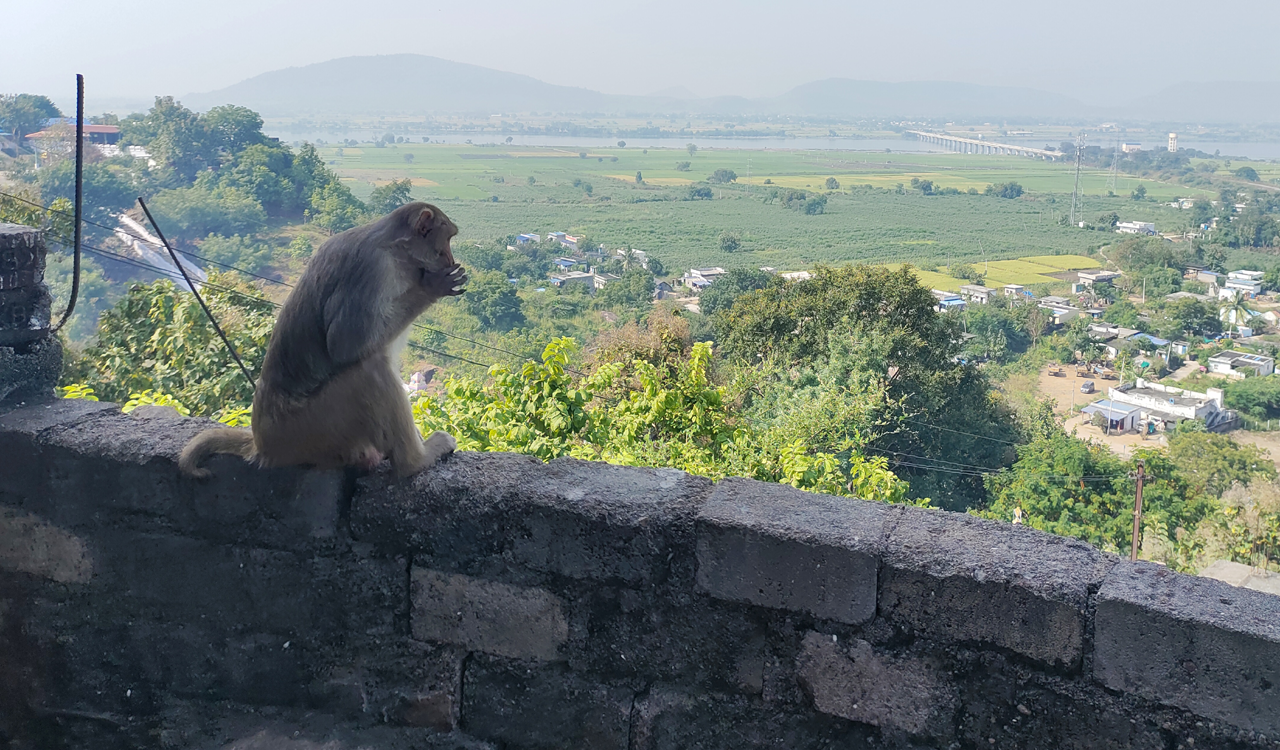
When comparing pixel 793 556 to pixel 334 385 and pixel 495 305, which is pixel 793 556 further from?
pixel 495 305

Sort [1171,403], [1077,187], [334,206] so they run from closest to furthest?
[334,206], [1171,403], [1077,187]

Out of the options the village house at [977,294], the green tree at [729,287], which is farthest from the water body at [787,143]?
the village house at [977,294]

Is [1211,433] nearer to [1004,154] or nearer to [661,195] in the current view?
[661,195]

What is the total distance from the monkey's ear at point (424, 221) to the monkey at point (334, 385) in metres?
0.13

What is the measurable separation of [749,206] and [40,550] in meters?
70.6

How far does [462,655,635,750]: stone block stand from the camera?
87.6 inches

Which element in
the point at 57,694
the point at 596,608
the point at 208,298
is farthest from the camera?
the point at 208,298

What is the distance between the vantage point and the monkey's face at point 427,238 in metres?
2.59

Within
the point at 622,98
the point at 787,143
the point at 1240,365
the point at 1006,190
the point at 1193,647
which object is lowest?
the point at 1240,365

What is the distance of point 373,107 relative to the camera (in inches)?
3521

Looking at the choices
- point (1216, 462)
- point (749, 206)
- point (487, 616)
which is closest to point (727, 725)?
point (487, 616)

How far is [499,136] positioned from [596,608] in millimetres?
92769

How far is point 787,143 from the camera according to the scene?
392 feet

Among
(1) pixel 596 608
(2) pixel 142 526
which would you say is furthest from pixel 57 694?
(1) pixel 596 608
